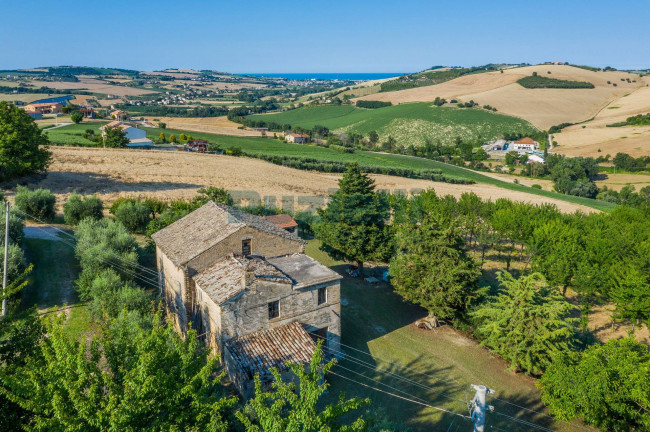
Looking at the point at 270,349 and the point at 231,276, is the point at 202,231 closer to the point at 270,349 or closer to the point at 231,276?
the point at 231,276

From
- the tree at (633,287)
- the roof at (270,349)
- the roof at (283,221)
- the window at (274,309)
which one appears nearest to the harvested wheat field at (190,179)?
the roof at (283,221)

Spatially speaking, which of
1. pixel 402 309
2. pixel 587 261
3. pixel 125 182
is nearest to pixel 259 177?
pixel 125 182

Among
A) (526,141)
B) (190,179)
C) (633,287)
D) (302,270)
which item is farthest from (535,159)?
(302,270)

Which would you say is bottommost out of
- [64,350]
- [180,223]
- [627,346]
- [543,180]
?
[543,180]

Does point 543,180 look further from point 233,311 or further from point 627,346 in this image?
point 233,311

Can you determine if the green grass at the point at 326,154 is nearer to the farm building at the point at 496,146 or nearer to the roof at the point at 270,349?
the farm building at the point at 496,146

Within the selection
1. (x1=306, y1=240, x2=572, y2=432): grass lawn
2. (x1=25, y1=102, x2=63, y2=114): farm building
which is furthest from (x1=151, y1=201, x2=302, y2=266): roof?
(x1=25, y1=102, x2=63, y2=114): farm building
